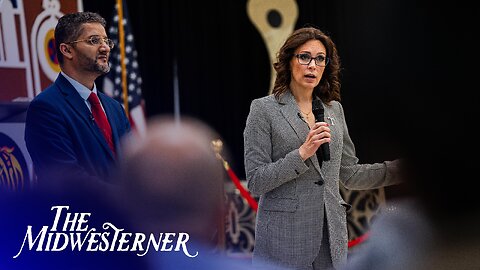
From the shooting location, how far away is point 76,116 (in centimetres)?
209

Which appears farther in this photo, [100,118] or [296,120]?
[100,118]

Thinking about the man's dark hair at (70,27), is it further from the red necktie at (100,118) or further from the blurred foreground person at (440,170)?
the blurred foreground person at (440,170)

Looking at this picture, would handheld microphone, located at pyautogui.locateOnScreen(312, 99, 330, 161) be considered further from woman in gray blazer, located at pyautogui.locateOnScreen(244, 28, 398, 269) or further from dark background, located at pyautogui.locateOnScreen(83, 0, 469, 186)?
dark background, located at pyautogui.locateOnScreen(83, 0, 469, 186)

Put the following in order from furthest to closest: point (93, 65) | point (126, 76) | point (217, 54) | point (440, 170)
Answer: point (217, 54) → point (126, 76) → point (93, 65) → point (440, 170)

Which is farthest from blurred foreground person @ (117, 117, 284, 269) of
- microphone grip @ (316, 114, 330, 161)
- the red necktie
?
microphone grip @ (316, 114, 330, 161)

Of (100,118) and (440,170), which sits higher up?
(440,170)

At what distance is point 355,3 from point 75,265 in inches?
117

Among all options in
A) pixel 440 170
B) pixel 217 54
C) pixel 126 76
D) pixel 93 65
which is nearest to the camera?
pixel 440 170

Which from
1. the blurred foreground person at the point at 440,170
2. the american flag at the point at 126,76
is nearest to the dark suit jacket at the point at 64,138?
the american flag at the point at 126,76

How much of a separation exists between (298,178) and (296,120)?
0.16 metres

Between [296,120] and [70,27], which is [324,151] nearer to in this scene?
[296,120]

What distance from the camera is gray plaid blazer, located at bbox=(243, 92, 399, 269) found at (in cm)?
154

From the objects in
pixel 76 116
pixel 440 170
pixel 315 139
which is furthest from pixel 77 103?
pixel 440 170

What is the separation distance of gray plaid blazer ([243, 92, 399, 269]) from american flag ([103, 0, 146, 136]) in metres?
1.83
